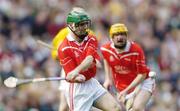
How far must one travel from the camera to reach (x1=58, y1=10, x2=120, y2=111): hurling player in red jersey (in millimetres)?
16422

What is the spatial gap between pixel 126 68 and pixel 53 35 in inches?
340

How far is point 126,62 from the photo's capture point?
59.3 feet

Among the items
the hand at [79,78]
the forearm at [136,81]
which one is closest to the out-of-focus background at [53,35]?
the forearm at [136,81]

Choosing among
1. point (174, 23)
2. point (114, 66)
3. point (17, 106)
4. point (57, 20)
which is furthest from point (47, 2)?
point (114, 66)

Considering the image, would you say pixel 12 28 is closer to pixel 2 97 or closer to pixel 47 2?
pixel 47 2

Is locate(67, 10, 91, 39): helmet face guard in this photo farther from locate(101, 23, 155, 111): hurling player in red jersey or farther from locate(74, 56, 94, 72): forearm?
locate(101, 23, 155, 111): hurling player in red jersey

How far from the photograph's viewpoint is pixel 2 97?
74.4 feet

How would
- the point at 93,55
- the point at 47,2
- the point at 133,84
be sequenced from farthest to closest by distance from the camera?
1. the point at 47,2
2. the point at 133,84
3. the point at 93,55

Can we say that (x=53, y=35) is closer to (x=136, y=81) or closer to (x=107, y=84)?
(x=107, y=84)

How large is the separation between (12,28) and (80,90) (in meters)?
9.58

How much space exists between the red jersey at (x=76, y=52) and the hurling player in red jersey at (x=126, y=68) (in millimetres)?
1378

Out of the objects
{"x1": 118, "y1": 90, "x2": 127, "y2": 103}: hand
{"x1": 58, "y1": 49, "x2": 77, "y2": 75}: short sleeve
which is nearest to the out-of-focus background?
{"x1": 118, "y1": 90, "x2": 127, "y2": 103}: hand

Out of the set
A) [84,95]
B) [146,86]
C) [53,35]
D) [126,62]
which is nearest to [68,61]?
[84,95]

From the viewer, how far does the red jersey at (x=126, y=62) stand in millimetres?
18047
